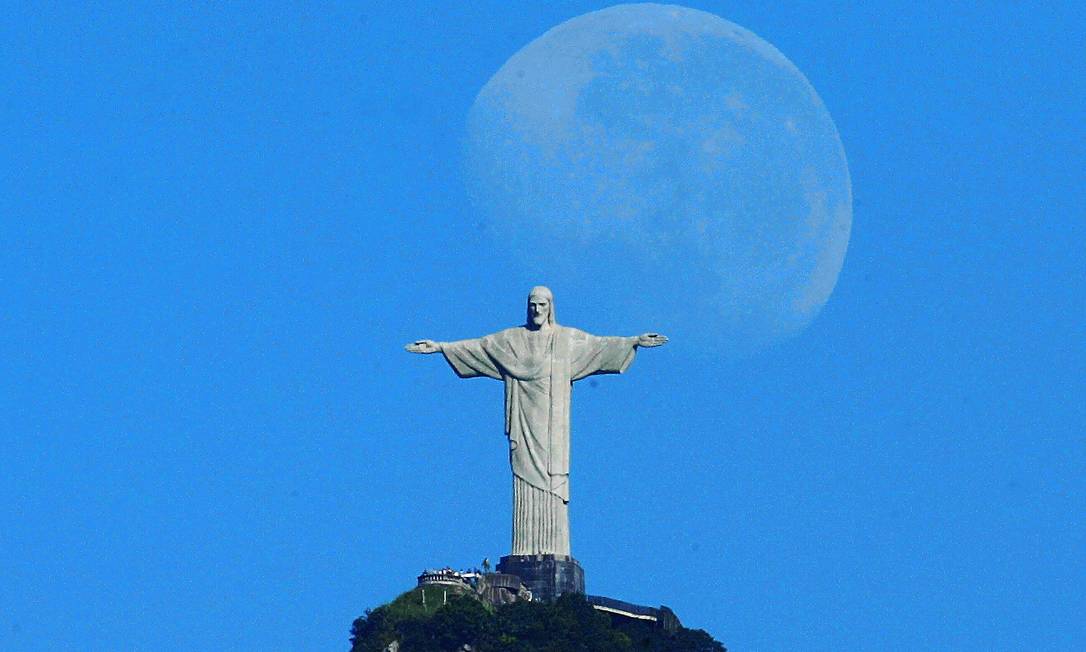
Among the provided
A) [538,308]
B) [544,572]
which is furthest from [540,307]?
[544,572]

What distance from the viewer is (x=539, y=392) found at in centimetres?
9388

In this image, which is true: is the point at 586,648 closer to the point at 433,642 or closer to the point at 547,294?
the point at 433,642

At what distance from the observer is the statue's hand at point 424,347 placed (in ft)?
310

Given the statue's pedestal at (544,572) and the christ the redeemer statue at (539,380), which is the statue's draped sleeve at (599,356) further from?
the statue's pedestal at (544,572)

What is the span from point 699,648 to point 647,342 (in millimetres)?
8325

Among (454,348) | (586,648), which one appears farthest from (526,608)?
(454,348)

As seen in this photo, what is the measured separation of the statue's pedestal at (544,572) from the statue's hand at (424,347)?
6.04m

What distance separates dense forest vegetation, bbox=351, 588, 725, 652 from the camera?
295ft

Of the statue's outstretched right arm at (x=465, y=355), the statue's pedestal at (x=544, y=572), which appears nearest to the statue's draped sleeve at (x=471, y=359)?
the statue's outstretched right arm at (x=465, y=355)

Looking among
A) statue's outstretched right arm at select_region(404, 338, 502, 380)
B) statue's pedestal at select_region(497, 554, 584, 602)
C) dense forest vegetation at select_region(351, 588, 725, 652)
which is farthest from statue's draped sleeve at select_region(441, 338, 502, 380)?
dense forest vegetation at select_region(351, 588, 725, 652)

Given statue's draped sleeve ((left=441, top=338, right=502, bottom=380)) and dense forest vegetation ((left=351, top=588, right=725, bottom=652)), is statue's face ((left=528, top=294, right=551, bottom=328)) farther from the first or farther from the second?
dense forest vegetation ((left=351, top=588, right=725, bottom=652))

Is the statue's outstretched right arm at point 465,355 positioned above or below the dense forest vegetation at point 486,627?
above

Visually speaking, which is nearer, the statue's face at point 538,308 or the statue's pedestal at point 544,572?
the statue's pedestal at point 544,572

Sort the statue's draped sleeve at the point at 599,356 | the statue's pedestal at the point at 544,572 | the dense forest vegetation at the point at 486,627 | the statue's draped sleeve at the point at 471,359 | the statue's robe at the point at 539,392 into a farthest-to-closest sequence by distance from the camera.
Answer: the statue's draped sleeve at the point at 471,359 < the statue's draped sleeve at the point at 599,356 < the statue's robe at the point at 539,392 < the statue's pedestal at the point at 544,572 < the dense forest vegetation at the point at 486,627
